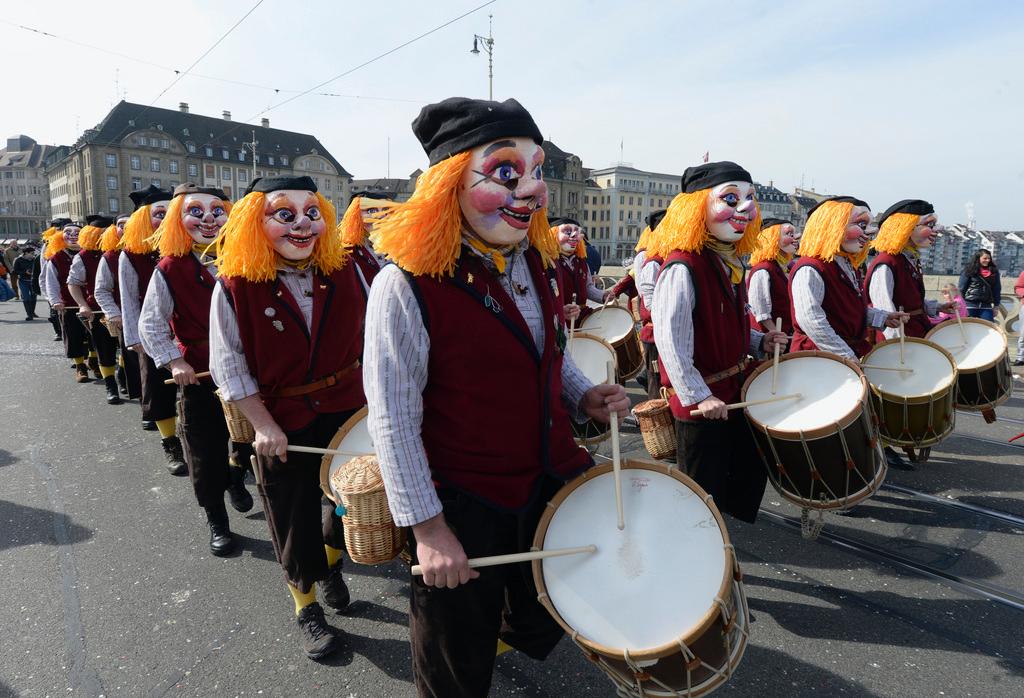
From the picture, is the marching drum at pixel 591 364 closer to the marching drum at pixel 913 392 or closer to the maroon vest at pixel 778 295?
the maroon vest at pixel 778 295

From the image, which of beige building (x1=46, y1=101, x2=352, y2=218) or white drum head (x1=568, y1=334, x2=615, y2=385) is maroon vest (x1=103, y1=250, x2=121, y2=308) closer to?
white drum head (x1=568, y1=334, x2=615, y2=385)

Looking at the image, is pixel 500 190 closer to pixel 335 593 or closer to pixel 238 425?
pixel 238 425

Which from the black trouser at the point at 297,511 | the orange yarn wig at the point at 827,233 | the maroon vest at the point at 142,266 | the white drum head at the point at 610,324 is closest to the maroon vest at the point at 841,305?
the orange yarn wig at the point at 827,233

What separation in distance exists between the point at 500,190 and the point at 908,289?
16.1 ft

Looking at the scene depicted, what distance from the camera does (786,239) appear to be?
623 centimetres

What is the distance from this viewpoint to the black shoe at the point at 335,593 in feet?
10.5

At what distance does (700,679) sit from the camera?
1.70 m

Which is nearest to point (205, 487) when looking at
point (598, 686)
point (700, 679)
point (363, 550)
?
point (363, 550)

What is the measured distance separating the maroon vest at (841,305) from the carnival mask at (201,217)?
3995 mm

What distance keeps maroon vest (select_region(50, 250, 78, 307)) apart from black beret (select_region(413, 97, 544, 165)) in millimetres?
9822

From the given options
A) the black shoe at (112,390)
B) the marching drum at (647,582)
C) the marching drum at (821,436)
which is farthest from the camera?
the black shoe at (112,390)

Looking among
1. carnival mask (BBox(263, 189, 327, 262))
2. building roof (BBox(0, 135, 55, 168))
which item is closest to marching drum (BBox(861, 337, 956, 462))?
carnival mask (BBox(263, 189, 327, 262))

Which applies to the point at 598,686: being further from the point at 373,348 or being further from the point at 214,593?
the point at 214,593

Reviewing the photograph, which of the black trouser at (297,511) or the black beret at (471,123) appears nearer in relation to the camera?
the black beret at (471,123)
